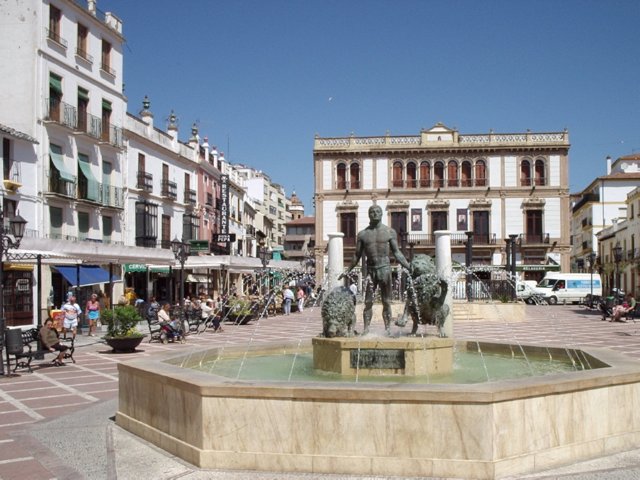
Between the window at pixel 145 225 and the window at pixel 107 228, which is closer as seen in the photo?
the window at pixel 107 228

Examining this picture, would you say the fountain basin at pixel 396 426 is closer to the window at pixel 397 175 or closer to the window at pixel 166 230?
the window at pixel 166 230

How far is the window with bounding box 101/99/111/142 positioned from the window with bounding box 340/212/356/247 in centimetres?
2364

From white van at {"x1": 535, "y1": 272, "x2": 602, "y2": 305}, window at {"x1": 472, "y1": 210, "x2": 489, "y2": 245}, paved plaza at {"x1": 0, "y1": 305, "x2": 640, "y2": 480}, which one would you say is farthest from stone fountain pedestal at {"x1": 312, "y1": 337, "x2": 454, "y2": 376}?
window at {"x1": 472, "y1": 210, "x2": 489, "y2": 245}

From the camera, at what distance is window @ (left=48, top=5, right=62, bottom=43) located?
28000 millimetres

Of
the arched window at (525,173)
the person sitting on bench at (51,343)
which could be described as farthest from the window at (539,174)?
the person sitting on bench at (51,343)

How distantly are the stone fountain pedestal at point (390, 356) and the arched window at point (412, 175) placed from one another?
43935 mm

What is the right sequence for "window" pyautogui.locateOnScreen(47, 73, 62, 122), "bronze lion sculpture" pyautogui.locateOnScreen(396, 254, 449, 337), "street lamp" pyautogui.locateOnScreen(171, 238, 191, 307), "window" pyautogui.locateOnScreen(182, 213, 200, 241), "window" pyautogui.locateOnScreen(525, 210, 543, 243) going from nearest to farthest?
"bronze lion sculpture" pyautogui.locateOnScreen(396, 254, 449, 337), "street lamp" pyautogui.locateOnScreen(171, 238, 191, 307), "window" pyautogui.locateOnScreen(47, 73, 62, 122), "window" pyautogui.locateOnScreen(182, 213, 200, 241), "window" pyautogui.locateOnScreen(525, 210, 543, 243)

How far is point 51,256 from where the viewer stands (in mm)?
18000

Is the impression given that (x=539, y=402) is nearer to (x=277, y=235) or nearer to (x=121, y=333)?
(x=121, y=333)

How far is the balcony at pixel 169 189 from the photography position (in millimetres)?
38000

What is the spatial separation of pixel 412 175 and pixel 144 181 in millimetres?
23675

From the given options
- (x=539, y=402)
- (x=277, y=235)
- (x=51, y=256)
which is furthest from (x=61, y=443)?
(x=277, y=235)

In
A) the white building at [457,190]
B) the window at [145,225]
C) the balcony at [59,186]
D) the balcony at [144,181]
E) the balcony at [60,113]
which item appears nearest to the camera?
the balcony at [59,186]

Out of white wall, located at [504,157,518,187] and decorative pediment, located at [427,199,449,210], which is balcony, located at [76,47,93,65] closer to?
decorative pediment, located at [427,199,449,210]
